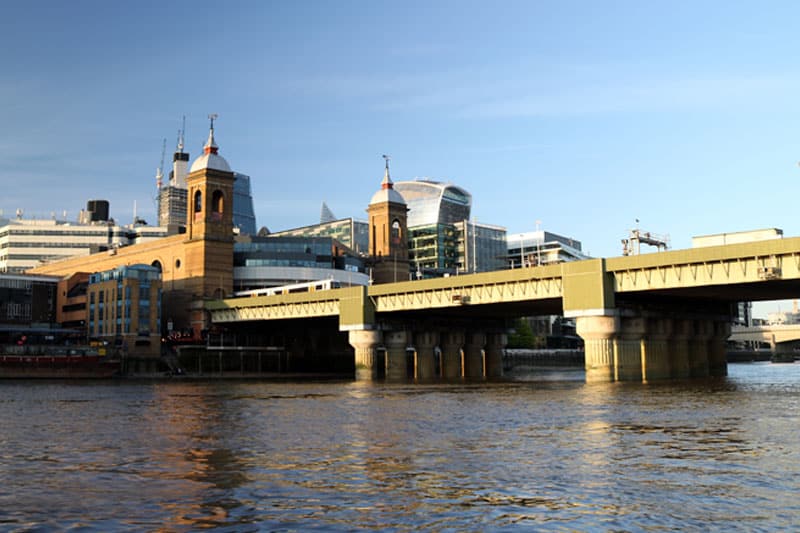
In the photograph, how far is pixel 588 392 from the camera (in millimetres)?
68438

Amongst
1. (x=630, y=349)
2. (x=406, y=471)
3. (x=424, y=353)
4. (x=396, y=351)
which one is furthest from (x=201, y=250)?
(x=406, y=471)

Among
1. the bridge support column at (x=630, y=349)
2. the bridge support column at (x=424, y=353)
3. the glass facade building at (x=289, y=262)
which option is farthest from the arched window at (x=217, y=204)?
the bridge support column at (x=630, y=349)

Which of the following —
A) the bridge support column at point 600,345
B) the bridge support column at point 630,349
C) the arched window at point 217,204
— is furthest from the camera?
the arched window at point 217,204

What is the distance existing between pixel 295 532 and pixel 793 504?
37.2 ft

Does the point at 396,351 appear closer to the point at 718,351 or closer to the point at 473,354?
the point at 473,354

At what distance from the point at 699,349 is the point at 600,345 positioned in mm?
22605

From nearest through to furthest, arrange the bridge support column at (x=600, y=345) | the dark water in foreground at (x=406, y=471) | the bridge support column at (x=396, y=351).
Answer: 1. the dark water in foreground at (x=406, y=471)
2. the bridge support column at (x=600, y=345)
3. the bridge support column at (x=396, y=351)

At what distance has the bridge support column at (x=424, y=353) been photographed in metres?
119

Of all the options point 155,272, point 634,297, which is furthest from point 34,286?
point 634,297

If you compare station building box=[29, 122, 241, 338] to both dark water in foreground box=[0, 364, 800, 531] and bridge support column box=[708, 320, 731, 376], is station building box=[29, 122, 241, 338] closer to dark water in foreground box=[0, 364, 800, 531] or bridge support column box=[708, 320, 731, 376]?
bridge support column box=[708, 320, 731, 376]

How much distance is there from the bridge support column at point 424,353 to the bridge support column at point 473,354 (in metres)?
8.57

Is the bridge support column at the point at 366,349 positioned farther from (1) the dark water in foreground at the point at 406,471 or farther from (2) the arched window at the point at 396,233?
(2) the arched window at the point at 396,233

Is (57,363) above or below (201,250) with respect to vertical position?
below

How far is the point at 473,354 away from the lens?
129 meters
